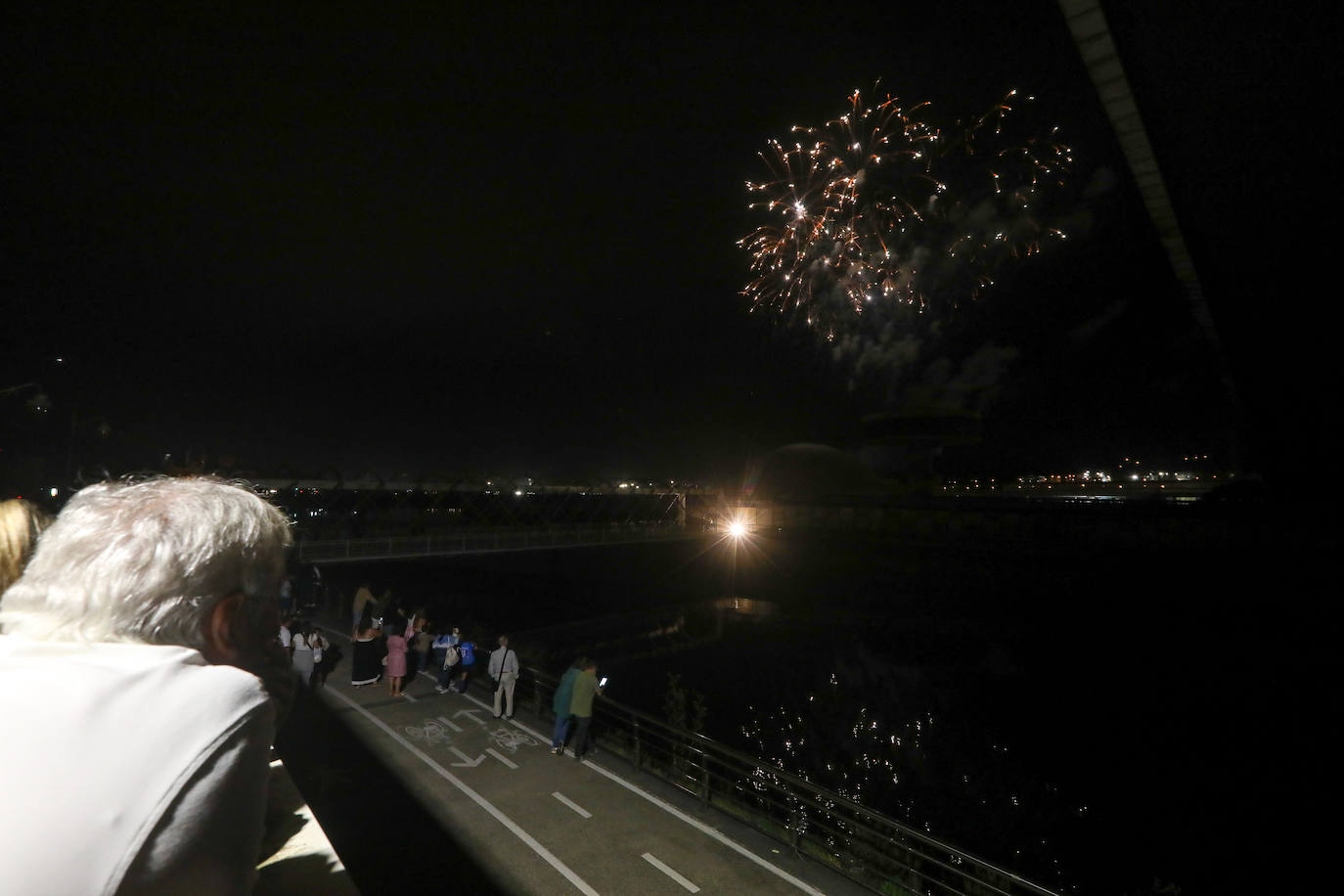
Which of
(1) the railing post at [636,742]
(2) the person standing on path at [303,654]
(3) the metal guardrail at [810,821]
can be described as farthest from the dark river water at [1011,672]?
(2) the person standing on path at [303,654]

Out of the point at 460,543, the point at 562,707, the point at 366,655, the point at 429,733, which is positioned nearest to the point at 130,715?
the point at 562,707

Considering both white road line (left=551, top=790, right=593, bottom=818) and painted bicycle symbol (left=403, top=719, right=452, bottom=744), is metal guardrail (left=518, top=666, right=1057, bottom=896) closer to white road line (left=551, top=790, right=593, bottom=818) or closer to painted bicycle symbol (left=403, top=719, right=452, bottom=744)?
white road line (left=551, top=790, right=593, bottom=818)

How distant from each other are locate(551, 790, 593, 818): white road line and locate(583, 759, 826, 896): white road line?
88 cm

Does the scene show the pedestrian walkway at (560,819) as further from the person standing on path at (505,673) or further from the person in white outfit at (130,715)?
the person in white outfit at (130,715)

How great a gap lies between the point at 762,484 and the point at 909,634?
66700mm

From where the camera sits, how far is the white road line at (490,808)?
7277mm

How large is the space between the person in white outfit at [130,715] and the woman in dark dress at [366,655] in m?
13.6

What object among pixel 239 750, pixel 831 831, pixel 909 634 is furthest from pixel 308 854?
pixel 909 634

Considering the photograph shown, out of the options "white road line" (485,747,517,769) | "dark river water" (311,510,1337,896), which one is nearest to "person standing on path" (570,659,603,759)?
"white road line" (485,747,517,769)

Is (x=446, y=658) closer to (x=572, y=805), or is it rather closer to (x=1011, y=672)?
(x=572, y=805)

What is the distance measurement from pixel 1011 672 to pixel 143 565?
106ft

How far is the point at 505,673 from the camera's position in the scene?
11789mm

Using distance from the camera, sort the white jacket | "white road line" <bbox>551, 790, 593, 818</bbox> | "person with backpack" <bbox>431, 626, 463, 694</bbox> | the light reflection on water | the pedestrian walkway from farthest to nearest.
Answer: the light reflection on water < "person with backpack" <bbox>431, 626, 463, 694</bbox> < "white road line" <bbox>551, 790, 593, 818</bbox> < the pedestrian walkway < the white jacket

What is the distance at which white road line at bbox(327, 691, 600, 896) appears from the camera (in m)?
7.28
